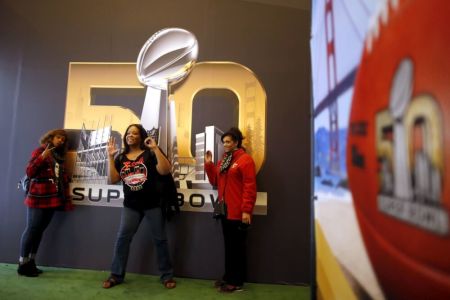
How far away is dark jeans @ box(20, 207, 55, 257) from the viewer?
255 cm

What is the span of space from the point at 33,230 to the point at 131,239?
88 centimetres

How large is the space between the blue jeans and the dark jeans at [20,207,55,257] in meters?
0.74

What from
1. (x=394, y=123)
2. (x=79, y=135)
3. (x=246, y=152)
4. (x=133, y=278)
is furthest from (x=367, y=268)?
(x=79, y=135)

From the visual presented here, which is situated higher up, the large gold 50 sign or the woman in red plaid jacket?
the large gold 50 sign

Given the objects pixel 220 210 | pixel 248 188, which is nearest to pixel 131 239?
pixel 220 210

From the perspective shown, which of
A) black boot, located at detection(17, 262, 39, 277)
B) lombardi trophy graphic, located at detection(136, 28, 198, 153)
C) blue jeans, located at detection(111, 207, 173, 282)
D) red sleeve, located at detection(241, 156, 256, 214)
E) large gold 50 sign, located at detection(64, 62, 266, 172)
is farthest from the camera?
lombardi trophy graphic, located at detection(136, 28, 198, 153)

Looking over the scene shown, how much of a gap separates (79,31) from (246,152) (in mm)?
2009

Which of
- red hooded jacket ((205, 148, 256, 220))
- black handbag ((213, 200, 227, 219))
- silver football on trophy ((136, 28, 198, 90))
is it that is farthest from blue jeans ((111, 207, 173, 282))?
silver football on trophy ((136, 28, 198, 90))

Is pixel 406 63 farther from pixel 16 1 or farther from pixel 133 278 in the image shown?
Result: pixel 16 1

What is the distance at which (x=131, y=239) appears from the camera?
7.98 feet

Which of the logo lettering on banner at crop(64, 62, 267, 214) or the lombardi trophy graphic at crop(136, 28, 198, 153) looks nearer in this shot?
the logo lettering on banner at crop(64, 62, 267, 214)

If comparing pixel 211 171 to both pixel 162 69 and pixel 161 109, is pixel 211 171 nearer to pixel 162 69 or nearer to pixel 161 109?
pixel 161 109

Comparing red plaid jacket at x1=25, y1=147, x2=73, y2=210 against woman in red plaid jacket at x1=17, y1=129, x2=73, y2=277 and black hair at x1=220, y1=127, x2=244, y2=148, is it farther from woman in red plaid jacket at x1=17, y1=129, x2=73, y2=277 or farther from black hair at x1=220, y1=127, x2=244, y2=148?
black hair at x1=220, y1=127, x2=244, y2=148

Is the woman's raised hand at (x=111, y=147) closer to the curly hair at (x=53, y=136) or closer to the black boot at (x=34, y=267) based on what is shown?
the curly hair at (x=53, y=136)
